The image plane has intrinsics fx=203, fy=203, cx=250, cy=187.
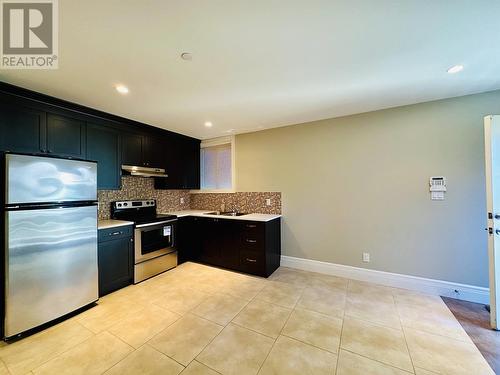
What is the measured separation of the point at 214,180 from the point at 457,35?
3928 mm

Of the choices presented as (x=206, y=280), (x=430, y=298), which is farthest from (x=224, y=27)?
(x=430, y=298)

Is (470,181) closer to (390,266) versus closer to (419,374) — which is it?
(390,266)

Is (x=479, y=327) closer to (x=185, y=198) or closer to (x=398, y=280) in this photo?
(x=398, y=280)

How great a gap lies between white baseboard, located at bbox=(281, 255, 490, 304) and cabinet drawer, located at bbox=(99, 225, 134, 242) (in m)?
2.52

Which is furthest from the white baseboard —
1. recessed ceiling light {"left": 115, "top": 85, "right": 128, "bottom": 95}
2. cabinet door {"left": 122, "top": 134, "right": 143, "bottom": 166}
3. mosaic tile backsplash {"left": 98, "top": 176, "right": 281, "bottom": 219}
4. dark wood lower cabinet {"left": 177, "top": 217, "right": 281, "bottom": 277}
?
recessed ceiling light {"left": 115, "top": 85, "right": 128, "bottom": 95}

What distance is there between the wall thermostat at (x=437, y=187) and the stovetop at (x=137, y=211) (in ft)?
12.6

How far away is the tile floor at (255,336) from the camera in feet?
5.16

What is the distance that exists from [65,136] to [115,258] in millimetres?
1669

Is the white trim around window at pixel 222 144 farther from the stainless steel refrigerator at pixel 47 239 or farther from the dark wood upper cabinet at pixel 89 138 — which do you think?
the stainless steel refrigerator at pixel 47 239

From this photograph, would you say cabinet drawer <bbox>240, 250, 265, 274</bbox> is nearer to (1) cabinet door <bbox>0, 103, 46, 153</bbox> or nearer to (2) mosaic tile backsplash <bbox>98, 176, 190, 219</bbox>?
(2) mosaic tile backsplash <bbox>98, 176, 190, 219</bbox>

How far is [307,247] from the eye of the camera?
343cm

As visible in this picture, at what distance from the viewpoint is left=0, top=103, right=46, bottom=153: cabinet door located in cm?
206

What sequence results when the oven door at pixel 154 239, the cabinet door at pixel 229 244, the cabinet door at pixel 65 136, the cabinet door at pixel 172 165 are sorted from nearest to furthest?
the cabinet door at pixel 65 136 < the oven door at pixel 154 239 < the cabinet door at pixel 229 244 < the cabinet door at pixel 172 165

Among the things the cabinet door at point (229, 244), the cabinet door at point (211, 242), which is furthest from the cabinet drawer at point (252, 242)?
the cabinet door at point (211, 242)
